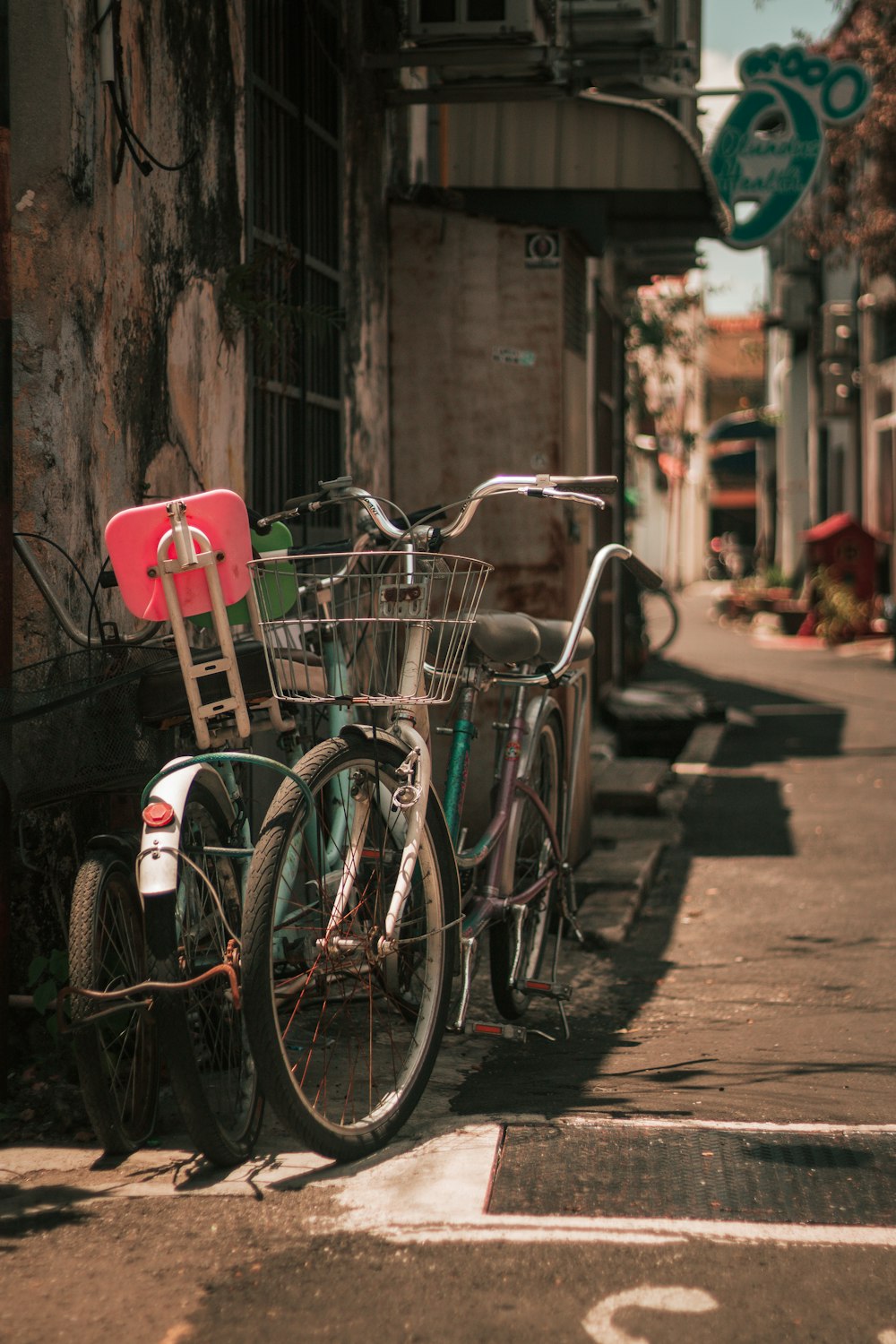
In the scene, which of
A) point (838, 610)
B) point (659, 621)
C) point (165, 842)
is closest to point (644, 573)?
point (165, 842)

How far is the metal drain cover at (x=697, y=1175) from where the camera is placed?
3.20 m

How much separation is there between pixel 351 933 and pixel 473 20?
13.4 feet

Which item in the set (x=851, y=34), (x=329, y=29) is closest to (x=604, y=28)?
(x=329, y=29)

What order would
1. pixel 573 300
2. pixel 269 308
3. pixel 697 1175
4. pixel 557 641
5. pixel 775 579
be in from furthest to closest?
pixel 775 579
pixel 573 300
pixel 269 308
pixel 557 641
pixel 697 1175

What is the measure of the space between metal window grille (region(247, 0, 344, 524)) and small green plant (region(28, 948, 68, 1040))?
7.26ft

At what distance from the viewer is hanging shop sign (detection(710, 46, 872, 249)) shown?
1068 centimetres

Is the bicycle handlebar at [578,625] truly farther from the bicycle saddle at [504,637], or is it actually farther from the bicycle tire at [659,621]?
the bicycle tire at [659,621]

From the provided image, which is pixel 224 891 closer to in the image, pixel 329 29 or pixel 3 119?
pixel 3 119

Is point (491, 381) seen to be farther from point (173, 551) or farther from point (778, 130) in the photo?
point (778, 130)

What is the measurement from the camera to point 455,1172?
11.1 feet

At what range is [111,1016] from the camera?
137 inches

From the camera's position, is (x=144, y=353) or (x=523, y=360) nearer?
(x=144, y=353)

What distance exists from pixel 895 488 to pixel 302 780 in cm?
2378

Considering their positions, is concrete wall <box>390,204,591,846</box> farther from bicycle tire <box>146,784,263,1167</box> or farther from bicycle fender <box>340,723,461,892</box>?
bicycle tire <box>146,784,263,1167</box>
